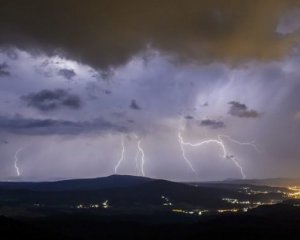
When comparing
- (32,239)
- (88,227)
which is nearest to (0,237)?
(32,239)

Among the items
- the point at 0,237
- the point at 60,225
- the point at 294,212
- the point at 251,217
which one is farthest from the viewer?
the point at 294,212

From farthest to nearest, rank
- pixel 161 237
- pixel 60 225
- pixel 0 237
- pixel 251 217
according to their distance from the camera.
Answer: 1. pixel 251 217
2. pixel 60 225
3. pixel 161 237
4. pixel 0 237

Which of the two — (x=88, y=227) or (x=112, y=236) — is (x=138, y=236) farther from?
(x=88, y=227)

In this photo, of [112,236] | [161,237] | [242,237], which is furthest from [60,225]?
[242,237]

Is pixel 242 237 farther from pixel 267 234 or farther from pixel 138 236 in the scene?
pixel 138 236

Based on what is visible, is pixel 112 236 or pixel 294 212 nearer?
pixel 112 236

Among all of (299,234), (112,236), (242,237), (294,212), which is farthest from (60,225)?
(294,212)

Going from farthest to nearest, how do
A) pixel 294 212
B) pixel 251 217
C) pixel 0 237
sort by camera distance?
pixel 294 212 → pixel 251 217 → pixel 0 237

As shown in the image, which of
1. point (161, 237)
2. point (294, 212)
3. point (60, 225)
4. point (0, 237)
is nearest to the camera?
point (0, 237)

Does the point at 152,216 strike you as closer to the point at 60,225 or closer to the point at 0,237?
the point at 60,225

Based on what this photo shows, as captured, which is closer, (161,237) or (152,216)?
(161,237)
